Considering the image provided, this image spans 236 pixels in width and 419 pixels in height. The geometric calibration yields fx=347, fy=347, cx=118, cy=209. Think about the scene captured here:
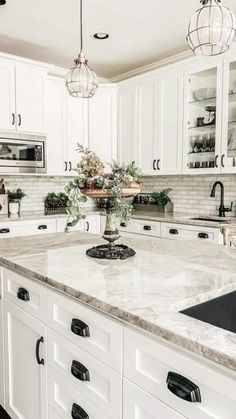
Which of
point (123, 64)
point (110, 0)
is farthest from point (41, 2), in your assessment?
point (123, 64)

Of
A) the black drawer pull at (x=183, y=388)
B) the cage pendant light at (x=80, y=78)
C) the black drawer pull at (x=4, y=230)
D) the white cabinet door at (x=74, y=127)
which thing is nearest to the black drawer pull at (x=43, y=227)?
the black drawer pull at (x=4, y=230)

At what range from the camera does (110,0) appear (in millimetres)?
2756

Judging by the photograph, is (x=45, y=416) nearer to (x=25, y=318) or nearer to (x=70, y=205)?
(x=25, y=318)

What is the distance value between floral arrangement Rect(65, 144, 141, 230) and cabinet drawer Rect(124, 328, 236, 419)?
2.55 feet

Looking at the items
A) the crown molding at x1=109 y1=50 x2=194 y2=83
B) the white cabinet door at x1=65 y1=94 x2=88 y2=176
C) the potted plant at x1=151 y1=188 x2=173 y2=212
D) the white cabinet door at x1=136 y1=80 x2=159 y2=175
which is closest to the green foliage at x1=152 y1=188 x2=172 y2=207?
the potted plant at x1=151 y1=188 x2=173 y2=212

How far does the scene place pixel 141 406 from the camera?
97cm

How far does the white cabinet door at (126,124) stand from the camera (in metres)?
4.32

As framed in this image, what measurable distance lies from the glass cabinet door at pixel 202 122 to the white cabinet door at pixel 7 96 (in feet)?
6.13

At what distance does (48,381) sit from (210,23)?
170 cm

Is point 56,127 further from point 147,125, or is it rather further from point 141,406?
point 141,406

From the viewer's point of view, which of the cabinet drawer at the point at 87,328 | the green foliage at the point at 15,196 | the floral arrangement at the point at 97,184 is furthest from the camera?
the green foliage at the point at 15,196

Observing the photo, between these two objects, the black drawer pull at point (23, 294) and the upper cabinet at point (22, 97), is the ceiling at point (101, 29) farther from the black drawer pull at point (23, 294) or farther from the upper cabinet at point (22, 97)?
the black drawer pull at point (23, 294)

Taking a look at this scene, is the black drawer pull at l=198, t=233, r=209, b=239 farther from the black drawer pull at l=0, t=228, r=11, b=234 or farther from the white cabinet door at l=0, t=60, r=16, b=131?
the white cabinet door at l=0, t=60, r=16, b=131

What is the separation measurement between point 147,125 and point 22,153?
149 centimetres
